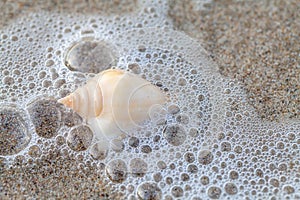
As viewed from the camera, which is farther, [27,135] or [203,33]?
[203,33]

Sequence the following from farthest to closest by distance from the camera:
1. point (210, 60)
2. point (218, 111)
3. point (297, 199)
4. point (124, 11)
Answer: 1. point (124, 11)
2. point (210, 60)
3. point (218, 111)
4. point (297, 199)

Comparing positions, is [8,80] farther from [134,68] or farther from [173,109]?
[173,109]

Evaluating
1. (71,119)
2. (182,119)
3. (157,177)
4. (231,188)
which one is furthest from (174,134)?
(71,119)

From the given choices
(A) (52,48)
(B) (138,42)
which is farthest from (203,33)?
(A) (52,48)

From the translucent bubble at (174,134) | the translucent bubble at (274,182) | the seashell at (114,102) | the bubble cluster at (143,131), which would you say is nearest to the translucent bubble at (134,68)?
the bubble cluster at (143,131)

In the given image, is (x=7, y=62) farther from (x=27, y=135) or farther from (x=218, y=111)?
(x=218, y=111)

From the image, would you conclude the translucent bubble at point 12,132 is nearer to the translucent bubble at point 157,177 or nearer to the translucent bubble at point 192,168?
the translucent bubble at point 157,177

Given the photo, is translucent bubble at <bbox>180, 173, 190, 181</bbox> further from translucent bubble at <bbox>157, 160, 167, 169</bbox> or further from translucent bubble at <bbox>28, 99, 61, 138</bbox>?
translucent bubble at <bbox>28, 99, 61, 138</bbox>
